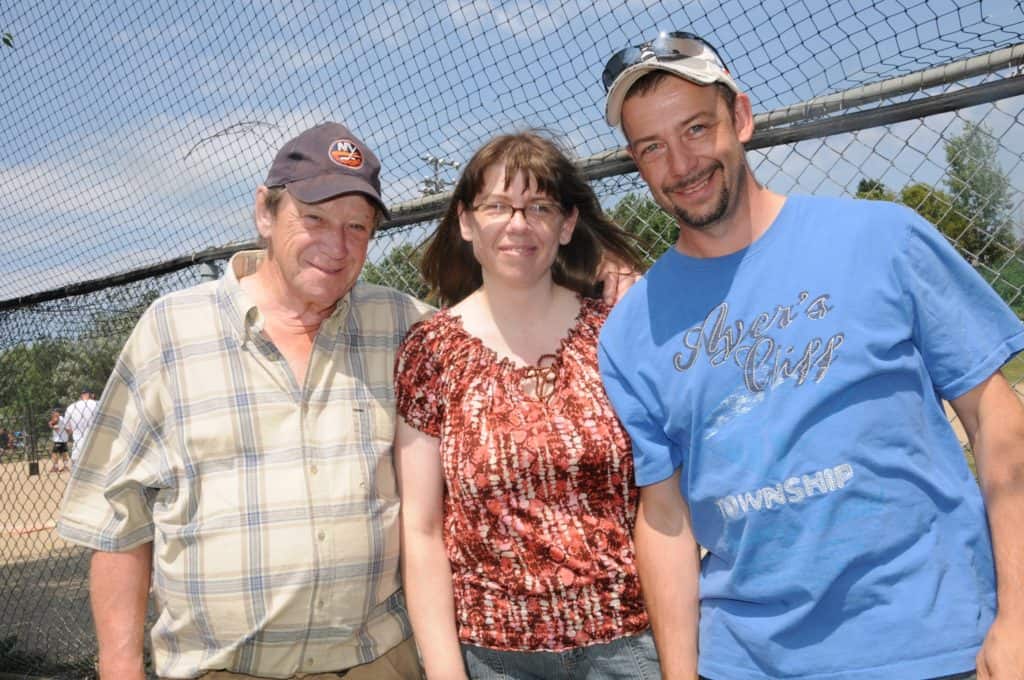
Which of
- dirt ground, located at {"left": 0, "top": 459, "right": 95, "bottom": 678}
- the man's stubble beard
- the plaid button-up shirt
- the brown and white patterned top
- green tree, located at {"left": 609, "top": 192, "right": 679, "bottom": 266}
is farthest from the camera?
dirt ground, located at {"left": 0, "top": 459, "right": 95, "bottom": 678}

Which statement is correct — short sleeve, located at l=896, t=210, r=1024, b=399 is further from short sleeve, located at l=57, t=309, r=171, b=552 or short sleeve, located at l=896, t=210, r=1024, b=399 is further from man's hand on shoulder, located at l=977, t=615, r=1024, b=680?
short sleeve, located at l=57, t=309, r=171, b=552

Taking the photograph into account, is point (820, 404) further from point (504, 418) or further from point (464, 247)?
point (464, 247)

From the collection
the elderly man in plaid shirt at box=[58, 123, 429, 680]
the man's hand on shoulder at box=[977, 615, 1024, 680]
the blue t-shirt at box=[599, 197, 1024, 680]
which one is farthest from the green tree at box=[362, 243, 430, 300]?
the man's hand on shoulder at box=[977, 615, 1024, 680]

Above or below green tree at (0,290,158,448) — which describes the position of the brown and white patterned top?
below

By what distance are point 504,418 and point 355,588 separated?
630 mm

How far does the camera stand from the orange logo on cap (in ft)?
8.30

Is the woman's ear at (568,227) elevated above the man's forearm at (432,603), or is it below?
above

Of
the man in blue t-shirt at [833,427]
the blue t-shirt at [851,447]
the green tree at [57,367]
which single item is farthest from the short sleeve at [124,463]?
the green tree at [57,367]

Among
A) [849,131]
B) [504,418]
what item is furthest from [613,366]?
[849,131]

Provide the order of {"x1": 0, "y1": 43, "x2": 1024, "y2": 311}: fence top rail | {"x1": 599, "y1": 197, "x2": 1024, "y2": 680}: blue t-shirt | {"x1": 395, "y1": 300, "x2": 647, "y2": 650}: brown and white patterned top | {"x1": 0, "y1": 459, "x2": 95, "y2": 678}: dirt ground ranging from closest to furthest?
{"x1": 599, "y1": 197, "x2": 1024, "y2": 680}: blue t-shirt
{"x1": 0, "y1": 43, "x2": 1024, "y2": 311}: fence top rail
{"x1": 395, "y1": 300, "x2": 647, "y2": 650}: brown and white patterned top
{"x1": 0, "y1": 459, "x2": 95, "y2": 678}: dirt ground

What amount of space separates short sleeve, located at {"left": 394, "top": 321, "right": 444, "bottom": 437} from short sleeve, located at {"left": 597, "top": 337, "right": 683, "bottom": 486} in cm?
52

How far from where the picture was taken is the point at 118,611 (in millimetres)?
2537

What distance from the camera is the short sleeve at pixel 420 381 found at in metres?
2.42

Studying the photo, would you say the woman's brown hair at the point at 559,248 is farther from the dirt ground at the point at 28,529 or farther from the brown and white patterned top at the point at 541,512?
the dirt ground at the point at 28,529
